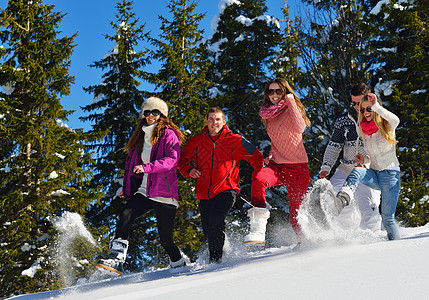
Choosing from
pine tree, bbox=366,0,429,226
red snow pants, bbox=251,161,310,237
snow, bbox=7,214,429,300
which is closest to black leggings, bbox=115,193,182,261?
snow, bbox=7,214,429,300

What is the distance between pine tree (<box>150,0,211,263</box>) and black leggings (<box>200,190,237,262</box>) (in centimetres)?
770

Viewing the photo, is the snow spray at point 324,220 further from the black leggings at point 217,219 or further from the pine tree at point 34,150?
the pine tree at point 34,150

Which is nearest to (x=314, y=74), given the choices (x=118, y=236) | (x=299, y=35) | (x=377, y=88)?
(x=299, y=35)

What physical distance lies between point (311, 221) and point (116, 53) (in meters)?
13.6

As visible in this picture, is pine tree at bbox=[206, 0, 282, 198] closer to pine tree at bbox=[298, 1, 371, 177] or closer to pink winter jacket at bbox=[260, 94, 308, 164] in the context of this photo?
pine tree at bbox=[298, 1, 371, 177]

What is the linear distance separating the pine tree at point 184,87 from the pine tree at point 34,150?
9.16 ft

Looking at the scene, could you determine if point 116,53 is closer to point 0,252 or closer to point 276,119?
point 0,252

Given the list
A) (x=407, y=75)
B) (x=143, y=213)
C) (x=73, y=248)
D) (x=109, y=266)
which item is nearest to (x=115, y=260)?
(x=109, y=266)

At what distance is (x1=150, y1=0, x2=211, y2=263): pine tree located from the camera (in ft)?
41.2

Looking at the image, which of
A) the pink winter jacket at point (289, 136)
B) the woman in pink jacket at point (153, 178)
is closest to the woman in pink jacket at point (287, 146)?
the pink winter jacket at point (289, 136)

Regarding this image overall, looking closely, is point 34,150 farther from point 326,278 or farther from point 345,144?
point 326,278

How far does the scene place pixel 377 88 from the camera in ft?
43.3

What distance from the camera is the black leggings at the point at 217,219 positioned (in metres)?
4.33

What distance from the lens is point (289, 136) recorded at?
4613 mm
